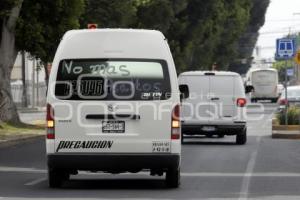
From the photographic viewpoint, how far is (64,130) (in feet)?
48.5

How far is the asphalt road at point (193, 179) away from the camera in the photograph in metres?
14.8

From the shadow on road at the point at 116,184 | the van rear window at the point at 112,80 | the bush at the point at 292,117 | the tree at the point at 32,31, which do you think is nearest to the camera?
the van rear window at the point at 112,80

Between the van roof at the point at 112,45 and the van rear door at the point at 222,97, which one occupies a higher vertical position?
the van roof at the point at 112,45

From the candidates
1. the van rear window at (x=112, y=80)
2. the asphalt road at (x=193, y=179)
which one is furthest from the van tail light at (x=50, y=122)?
the asphalt road at (x=193, y=179)

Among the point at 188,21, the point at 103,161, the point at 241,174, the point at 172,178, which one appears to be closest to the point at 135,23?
→ the point at 188,21

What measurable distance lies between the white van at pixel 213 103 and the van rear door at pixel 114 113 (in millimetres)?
12614

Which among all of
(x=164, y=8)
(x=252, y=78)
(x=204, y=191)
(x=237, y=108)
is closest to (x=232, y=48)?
(x=252, y=78)

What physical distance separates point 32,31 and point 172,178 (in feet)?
62.0

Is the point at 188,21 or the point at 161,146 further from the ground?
the point at 188,21

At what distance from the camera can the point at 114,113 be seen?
48.7 feet

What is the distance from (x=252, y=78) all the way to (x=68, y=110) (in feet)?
229

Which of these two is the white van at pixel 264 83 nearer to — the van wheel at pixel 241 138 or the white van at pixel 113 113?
the van wheel at pixel 241 138

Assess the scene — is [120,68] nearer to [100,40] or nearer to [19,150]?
[100,40]

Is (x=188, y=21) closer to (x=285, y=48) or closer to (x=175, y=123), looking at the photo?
(x=285, y=48)
